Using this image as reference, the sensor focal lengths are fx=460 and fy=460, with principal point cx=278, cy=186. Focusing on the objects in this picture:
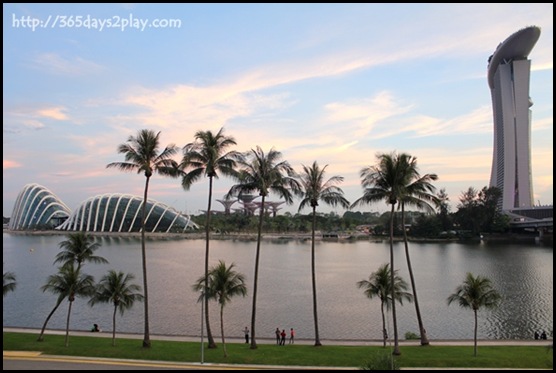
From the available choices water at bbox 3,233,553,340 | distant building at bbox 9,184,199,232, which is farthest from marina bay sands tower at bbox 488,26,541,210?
distant building at bbox 9,184,199,232

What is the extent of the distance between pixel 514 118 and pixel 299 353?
464 feet

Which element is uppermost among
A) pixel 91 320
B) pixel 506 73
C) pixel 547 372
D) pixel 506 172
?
pixel 506 73

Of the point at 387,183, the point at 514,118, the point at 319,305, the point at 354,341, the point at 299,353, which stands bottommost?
the point at 319,305

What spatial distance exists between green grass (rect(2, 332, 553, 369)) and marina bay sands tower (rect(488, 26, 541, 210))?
13350 cm

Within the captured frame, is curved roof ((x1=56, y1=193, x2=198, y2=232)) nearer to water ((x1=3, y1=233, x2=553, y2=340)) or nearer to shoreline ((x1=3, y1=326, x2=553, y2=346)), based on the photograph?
water ((x1=3, y1=233, x2=553, y2=340))

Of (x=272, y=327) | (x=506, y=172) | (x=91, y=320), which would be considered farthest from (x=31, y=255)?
(x=506, y=172)

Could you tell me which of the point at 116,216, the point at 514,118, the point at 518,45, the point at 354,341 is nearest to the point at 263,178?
the point at 354,341

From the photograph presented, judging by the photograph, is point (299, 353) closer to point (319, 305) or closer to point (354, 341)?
point (354, 341)

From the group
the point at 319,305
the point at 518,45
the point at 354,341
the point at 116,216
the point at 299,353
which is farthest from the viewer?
the point at 518,45

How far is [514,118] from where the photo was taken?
138500mm

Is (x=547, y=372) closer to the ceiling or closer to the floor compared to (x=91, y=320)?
closer to the ceiling

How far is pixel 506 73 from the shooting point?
144 m

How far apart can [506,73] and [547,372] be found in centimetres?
14971

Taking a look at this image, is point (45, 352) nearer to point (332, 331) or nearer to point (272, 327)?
point (272, 327)
